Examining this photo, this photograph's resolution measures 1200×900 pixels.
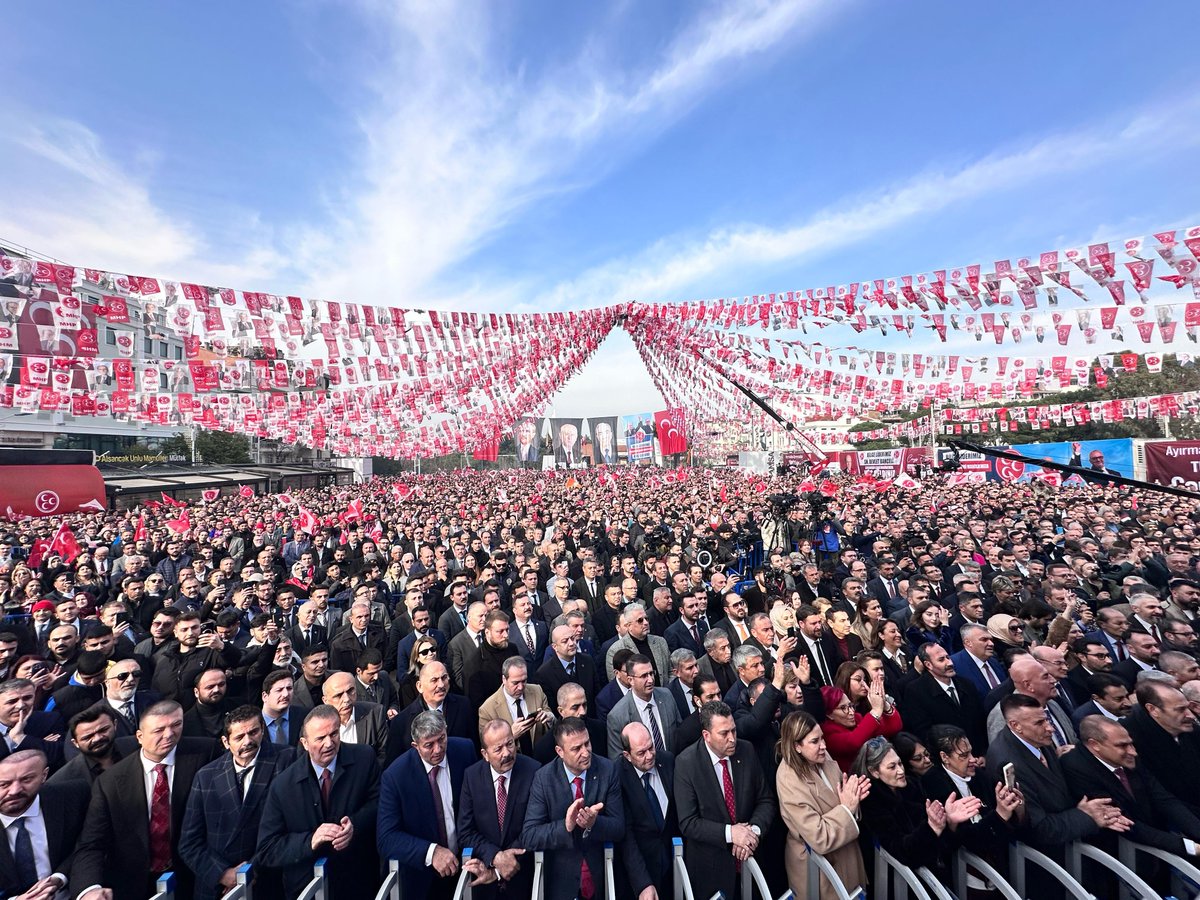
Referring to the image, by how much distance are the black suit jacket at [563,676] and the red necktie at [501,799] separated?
1671 millimetres

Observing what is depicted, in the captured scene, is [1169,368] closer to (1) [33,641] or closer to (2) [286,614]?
(2) [286,614]

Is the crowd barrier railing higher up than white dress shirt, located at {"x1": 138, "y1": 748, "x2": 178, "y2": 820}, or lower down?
lower down

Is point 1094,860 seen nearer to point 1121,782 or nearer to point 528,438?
point 1121,782

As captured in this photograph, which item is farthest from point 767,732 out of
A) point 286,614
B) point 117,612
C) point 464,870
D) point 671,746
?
point 117,612

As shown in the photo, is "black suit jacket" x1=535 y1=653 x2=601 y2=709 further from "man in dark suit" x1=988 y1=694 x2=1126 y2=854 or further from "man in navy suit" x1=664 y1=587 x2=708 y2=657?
"man in dark suit" x1=988 y1=694 x2=1126 y2=854

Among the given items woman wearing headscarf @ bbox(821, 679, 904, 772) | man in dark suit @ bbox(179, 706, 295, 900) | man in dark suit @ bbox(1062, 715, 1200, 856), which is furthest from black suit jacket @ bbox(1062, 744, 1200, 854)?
man in dark suit @ bbox(179, 706, 295, 900)

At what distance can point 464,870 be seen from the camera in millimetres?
3029

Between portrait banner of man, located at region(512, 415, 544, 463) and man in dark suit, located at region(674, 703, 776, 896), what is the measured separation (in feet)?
171

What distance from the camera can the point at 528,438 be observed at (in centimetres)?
5756

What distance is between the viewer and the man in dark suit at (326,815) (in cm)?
310

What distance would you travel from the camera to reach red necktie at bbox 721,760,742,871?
3.44 m

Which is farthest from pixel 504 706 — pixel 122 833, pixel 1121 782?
pixel 1121 782

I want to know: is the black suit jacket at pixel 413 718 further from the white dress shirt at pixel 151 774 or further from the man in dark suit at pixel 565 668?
the white dress shirt at pixel 151 774

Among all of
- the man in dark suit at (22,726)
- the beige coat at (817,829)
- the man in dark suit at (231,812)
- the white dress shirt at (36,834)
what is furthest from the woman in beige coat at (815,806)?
the man in dark suit at (22,726)
